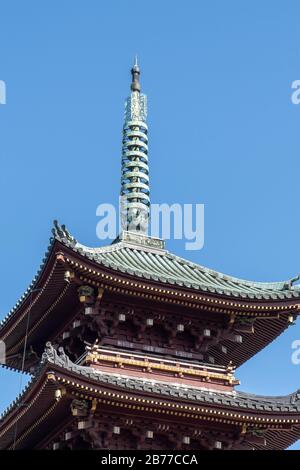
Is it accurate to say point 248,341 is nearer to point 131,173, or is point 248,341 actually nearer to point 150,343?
point 150,343

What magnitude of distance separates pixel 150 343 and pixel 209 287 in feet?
10.4

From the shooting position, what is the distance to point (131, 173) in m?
47.6

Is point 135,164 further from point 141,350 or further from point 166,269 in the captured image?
point 141,350

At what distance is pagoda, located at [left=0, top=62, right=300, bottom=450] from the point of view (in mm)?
37250

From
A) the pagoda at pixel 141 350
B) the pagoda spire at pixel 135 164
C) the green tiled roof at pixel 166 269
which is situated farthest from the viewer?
the pagoda spire at pixel 135 164

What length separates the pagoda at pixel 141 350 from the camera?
1467 inches

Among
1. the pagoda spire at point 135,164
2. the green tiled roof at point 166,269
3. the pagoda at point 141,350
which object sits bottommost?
the pagoda at point 141,350

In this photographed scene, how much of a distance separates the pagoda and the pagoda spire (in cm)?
192

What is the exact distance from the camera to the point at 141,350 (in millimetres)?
40188

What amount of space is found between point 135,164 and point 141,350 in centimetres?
1086

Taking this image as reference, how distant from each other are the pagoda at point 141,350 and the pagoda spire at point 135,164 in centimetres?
192

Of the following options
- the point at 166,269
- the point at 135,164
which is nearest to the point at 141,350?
the point at 166,269
